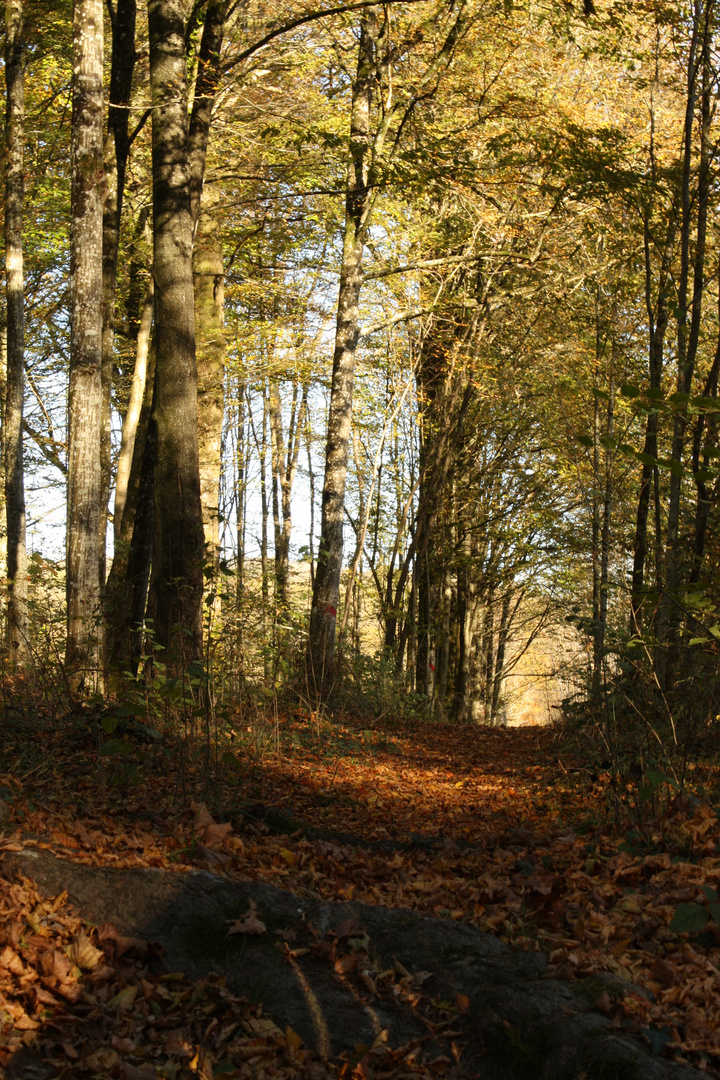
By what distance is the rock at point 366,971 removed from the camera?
9.53ft

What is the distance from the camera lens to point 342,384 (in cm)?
1216

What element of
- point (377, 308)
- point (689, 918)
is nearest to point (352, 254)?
point (377, 308)

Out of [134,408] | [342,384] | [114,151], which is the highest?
[114,151]

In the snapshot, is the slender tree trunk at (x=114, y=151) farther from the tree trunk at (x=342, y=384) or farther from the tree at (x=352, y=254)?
the tree trunk at (x=342, y=384)

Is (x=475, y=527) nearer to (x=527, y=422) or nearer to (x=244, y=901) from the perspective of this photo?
(x=527, y=422)

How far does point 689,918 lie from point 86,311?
6.53 m

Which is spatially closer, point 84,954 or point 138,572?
point 84,954

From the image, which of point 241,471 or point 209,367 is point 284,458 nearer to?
point 241,471

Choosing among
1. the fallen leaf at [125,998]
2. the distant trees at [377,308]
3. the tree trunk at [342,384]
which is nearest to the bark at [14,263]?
the distant trees at [377,308]

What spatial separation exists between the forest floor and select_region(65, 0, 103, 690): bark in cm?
164

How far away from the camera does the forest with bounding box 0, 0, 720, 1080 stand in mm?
3219

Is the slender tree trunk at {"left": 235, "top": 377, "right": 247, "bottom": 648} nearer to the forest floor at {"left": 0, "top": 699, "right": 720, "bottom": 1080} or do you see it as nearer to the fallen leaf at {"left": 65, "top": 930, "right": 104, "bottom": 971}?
the forest floor at {"left": 0, "top": 699, "right": 720, "bottom": 1080}

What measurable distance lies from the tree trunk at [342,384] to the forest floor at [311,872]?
3.67m

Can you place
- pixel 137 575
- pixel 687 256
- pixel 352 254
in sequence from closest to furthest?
pixel 687 256 < pixel 137 575 < pixel 352 254
